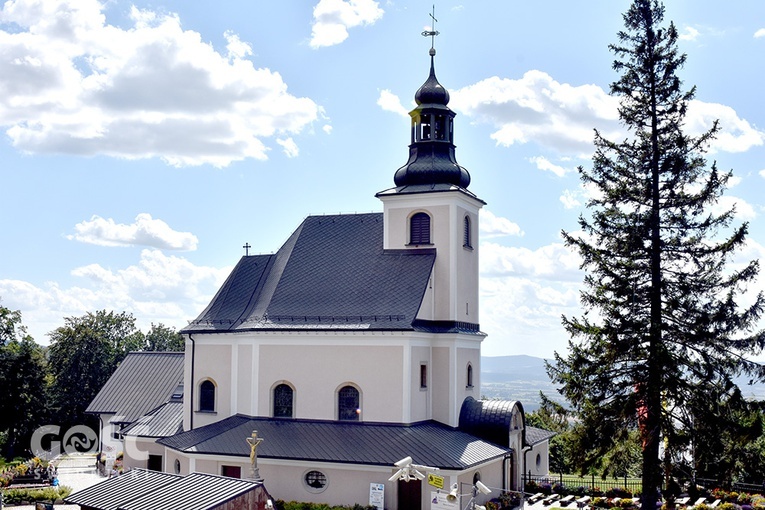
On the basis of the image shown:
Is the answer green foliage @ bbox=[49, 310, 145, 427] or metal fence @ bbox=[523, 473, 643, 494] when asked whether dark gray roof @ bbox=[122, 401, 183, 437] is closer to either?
metal fence @ bbox=[523, 473, 643, 494]

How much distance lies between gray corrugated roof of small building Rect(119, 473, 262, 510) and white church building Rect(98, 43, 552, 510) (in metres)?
9.77

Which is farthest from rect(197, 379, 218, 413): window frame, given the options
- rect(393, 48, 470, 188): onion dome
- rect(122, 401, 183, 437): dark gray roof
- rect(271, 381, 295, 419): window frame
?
rect(393, 48, 470, 188): onion dome

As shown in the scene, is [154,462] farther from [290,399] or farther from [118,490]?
[118,490]

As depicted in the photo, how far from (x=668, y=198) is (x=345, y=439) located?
49.3 ft

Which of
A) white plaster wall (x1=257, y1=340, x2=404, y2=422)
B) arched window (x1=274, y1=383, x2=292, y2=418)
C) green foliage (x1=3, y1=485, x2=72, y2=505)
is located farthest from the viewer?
green foliage (x1=3, y1=485, x2=72, y2=505)

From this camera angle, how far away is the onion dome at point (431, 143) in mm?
36719

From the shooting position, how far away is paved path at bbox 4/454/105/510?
38562mm

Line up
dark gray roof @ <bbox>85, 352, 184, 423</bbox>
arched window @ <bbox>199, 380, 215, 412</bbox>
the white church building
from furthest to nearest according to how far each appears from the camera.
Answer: dark gray roof @ <bbox>85, 352, 184, 423</bbox> < arched window @ <bbox>199, 380, 215, 412</bbox> < the white church building

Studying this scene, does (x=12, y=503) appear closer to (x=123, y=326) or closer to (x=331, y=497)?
(x=331, y=497)

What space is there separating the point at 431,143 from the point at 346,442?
14.0 m

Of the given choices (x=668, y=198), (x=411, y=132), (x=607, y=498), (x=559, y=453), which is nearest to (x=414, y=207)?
(x=411, y=132)

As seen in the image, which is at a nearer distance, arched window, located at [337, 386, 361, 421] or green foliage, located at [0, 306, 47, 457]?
arched window, located at [337, 386, 361, 421]

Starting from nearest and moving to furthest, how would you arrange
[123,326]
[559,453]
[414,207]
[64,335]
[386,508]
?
[386,508]
[414,207]
[559,453]
[64,335]
[123,326]

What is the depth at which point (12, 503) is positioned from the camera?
3522 centimetres
